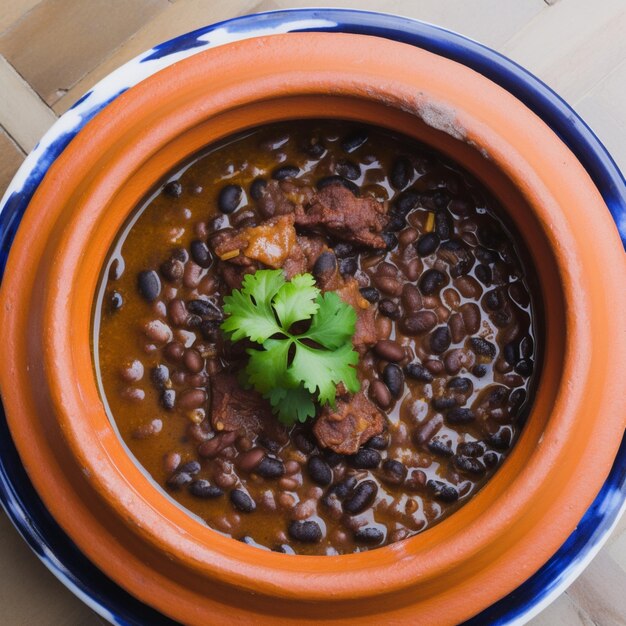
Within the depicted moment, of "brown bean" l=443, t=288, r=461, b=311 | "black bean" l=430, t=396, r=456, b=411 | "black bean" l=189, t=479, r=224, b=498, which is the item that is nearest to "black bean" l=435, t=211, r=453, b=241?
"brown bean" l=443, t=288, r=461, b=311

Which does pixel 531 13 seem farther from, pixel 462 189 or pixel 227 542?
pixel 227 542

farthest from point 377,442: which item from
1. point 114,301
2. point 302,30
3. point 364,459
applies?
point 302,30

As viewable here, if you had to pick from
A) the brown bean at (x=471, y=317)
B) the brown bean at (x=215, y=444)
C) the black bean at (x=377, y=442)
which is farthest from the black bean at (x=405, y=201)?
the brown bean at (x=215, y=444)

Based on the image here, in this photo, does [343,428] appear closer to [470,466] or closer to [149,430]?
[470,466]

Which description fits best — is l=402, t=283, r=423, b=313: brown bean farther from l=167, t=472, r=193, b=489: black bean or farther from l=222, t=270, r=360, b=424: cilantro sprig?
l=167, t=472, r=193, b=489: black bean

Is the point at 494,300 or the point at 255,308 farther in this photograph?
the point at 494,300

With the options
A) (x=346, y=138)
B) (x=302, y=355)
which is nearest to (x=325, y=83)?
(x=346, y=138)
